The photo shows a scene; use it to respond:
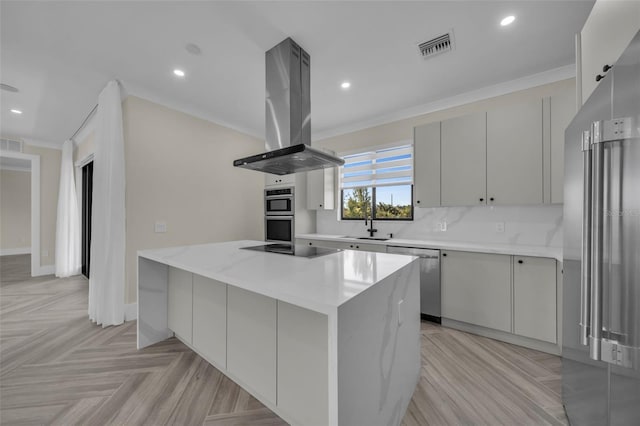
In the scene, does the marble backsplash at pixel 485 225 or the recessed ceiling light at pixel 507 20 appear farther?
the marble backsplash at pixel 485 225

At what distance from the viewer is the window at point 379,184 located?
11.4ft

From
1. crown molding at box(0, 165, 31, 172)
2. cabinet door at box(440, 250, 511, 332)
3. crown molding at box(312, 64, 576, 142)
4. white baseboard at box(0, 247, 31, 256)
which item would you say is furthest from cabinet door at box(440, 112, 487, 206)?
white baseboard at box(0, 247, 31, 256)

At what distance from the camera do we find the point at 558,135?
2.18 metres

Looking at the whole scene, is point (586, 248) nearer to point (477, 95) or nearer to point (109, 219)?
point (477, 95)

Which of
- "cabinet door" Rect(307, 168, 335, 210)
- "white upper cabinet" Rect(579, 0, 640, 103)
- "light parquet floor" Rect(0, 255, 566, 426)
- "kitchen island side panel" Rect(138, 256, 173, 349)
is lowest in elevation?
"light parquet floor" Rect(0, 255, 566, 426)

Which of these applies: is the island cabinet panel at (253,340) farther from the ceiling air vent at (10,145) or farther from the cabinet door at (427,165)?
the ceiling air vent at (10,145)

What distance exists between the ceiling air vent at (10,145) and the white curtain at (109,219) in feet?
12.1

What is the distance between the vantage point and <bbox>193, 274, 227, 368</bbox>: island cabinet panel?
1655 millimetres

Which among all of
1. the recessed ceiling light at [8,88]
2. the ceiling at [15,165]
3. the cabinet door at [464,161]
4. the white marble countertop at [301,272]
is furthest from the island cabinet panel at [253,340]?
the ceiling at [15,165]

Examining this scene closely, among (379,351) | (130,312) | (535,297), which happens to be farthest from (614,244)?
(130,312)

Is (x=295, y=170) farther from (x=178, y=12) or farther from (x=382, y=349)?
(x=382, y=349)

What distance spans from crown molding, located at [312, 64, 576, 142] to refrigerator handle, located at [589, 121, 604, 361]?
237 cm

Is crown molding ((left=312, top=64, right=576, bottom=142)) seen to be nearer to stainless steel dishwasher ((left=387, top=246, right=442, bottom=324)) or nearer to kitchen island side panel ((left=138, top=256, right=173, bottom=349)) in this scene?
stainless steel dishwasher ((left=387, top=246, right=442, bottom=324))

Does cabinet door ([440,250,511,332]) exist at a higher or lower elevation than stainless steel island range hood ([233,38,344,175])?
lower
